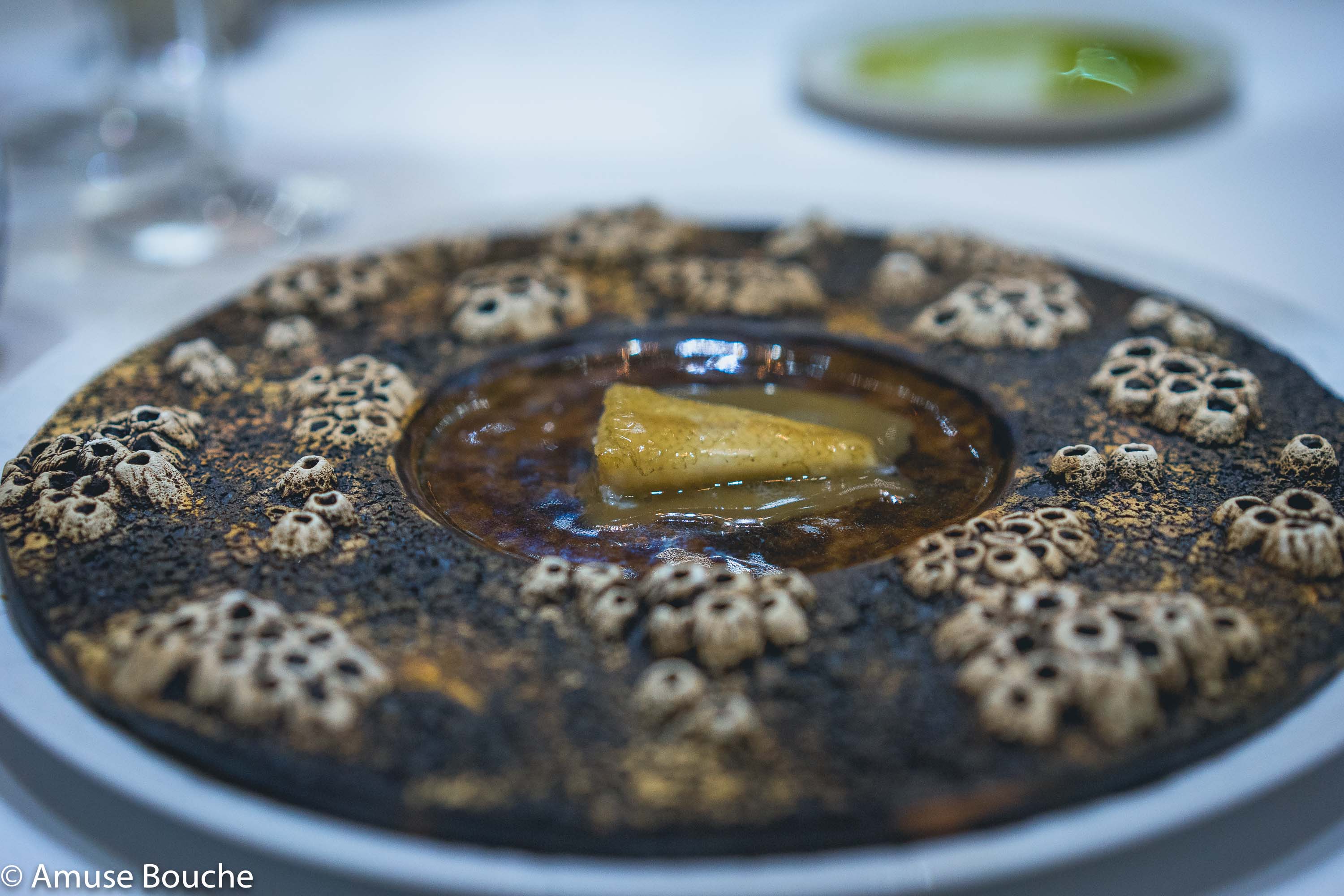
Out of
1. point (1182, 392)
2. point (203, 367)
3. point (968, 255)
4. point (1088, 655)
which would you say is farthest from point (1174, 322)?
point (203, 367)

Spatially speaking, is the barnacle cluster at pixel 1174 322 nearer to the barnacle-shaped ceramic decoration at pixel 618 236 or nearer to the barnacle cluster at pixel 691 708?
the barnacle-shaped ceramic decoration at pixel 618 236

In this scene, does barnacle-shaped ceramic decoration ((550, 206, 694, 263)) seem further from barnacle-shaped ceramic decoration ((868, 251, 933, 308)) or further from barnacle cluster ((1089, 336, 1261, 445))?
barnacle cluster ((1089, 336, 1261, 445))

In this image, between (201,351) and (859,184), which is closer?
(201,351)

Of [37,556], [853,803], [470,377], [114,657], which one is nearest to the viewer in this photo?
[853,803]

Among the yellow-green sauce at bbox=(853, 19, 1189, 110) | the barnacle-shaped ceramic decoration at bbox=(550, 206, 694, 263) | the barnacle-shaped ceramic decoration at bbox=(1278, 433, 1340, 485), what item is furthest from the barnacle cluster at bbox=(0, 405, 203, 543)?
the yellow-green sauce at bbox=(853, 19, 1189, 110)

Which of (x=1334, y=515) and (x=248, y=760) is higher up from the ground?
(x=1334, y=515)

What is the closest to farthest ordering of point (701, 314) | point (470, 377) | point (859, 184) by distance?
point (470, 377), point (701, 314), point (859, 184)

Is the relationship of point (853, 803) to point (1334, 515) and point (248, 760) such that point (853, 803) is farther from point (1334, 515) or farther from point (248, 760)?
point (1334, 515)

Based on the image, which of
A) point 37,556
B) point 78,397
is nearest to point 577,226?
point 78,397
